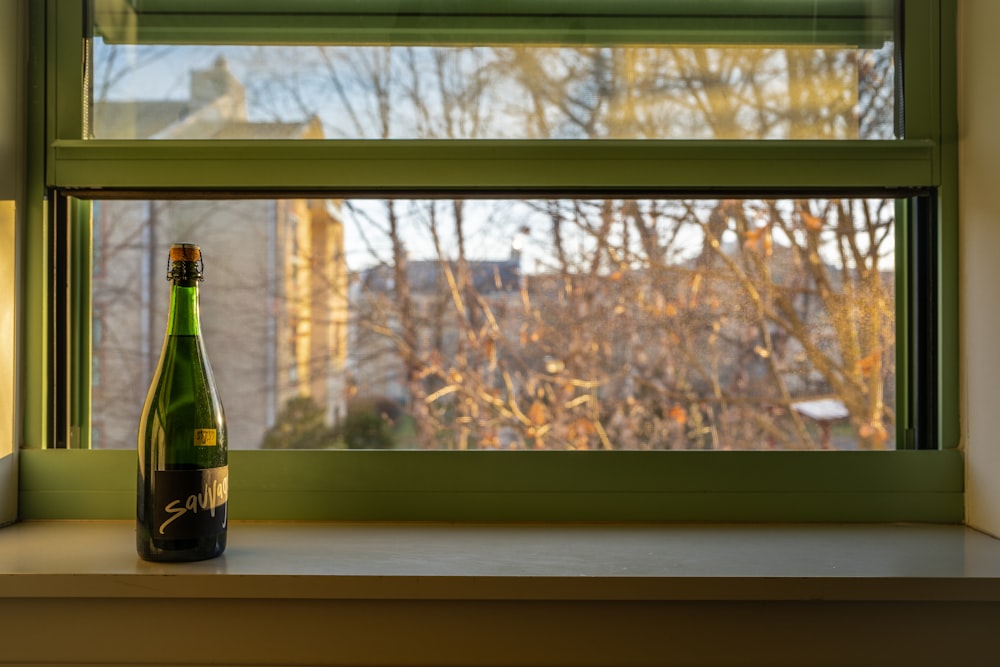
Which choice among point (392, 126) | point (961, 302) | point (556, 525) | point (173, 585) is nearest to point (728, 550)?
point (556, 525)

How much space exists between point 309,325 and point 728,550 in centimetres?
64

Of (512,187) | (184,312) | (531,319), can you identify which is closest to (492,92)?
(512,187)

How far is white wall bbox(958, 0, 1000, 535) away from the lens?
1.00 meters

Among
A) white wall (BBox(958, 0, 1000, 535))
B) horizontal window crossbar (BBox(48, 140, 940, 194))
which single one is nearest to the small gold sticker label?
horizontal window crossbar (BBox(48, 140, 940, 194))

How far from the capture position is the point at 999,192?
986 millimetres

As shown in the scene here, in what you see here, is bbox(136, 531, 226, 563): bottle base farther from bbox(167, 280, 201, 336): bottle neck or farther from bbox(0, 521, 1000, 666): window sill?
bbox(167, 280, 201, 336): bottle neck

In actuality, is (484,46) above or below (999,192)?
above

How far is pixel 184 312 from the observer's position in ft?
3.01

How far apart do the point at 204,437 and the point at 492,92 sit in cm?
60

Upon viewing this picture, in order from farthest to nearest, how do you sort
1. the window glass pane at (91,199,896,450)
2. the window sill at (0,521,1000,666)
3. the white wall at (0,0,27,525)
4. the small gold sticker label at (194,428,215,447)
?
the window glass pane at (91,199,896,450), the white wall at (0,0,27,525), the small gold sticker label at (194,428,215,447), the window sill at (0,521,1000,666)

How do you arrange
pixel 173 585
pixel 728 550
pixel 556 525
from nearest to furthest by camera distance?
pixel 173 585
pixel 728 550
pixel 556 525

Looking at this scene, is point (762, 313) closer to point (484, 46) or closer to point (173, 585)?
point (484, 46)

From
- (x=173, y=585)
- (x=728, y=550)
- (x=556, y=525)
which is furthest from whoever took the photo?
(x=556, y=525)

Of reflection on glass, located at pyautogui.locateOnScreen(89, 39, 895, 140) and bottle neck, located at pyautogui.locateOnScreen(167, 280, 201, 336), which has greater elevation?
reflection on glass, located at pyautogui.locateOnScreen(89, 39, 895, 140)
